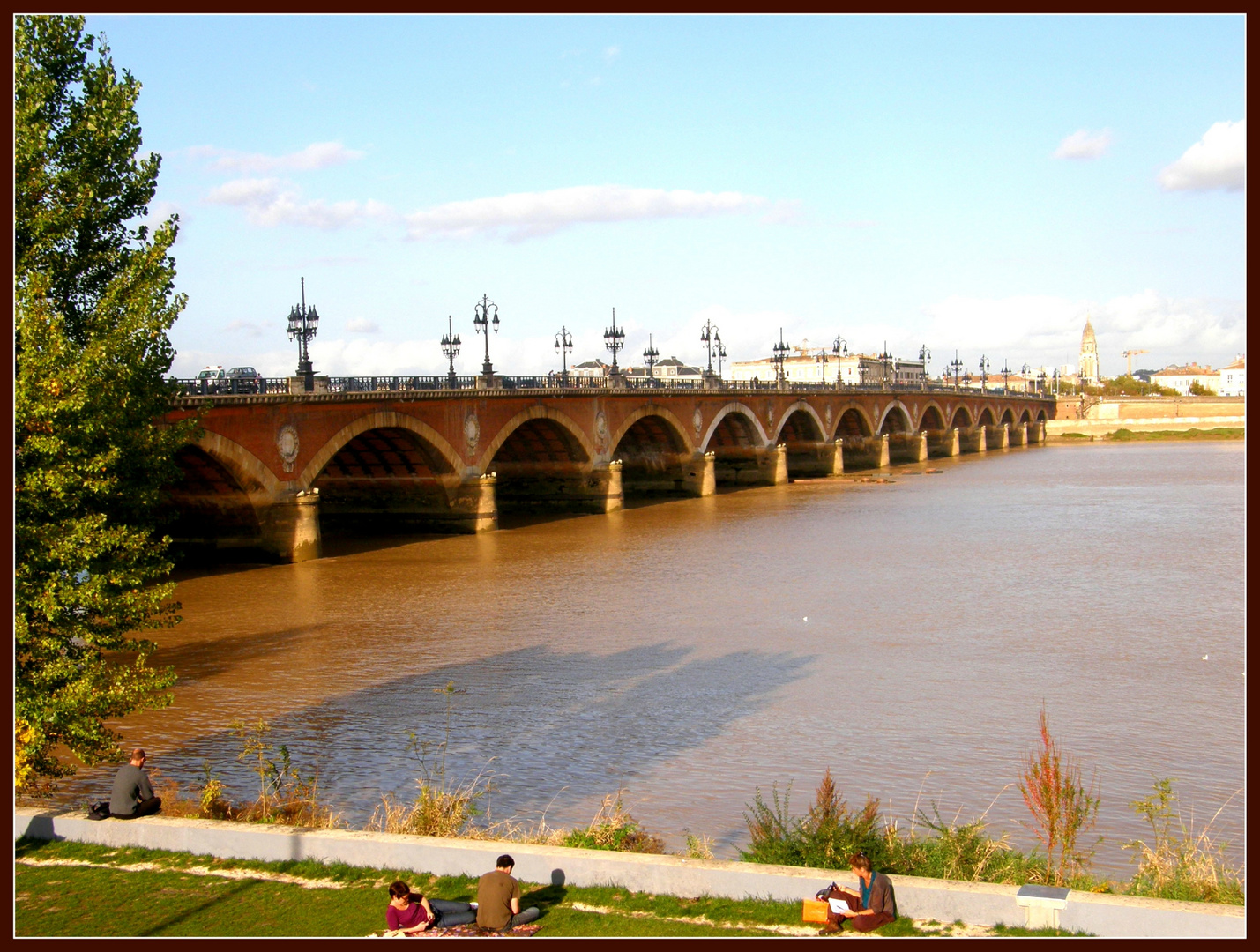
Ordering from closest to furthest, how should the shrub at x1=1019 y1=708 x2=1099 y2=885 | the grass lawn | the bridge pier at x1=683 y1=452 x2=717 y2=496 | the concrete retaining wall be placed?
the concrete retaining wall, the grass lawn, the shrub at x1=1019 y1=708 x2=1099 y2=885, the bridge pier at x1=683 y1=452 x2=717 y2=496

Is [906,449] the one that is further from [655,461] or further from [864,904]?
[864,904]

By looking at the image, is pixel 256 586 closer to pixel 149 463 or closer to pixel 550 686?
pixel 550 686

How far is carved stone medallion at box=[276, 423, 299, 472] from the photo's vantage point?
35.3 m

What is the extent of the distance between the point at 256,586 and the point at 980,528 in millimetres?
24913

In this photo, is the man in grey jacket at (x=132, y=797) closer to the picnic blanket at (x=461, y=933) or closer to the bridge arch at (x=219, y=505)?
the picnic blanket at (x=461, y=933)

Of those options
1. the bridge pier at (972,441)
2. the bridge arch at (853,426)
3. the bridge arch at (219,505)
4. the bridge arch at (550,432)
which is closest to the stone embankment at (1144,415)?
the bridge pier at (972,441)

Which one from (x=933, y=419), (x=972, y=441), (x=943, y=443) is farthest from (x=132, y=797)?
(x=972, y=441)

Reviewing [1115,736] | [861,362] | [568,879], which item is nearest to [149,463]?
[568,879]

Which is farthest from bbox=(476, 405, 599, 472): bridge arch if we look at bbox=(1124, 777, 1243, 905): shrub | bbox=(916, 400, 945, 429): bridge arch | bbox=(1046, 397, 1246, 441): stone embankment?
bbox=(1046, 397, 1246, 441): stone embankment

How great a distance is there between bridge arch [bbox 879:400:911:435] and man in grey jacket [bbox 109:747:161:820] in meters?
79.4

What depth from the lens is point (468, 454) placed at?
43.7 meters

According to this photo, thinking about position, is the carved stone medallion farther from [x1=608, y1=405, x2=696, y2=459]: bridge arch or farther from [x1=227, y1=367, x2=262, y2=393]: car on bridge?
[x1=608, y1=405, x2=696, y2=459]: bridge arch

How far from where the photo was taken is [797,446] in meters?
75.9

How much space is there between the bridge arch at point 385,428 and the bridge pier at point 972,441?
70.3 metres
